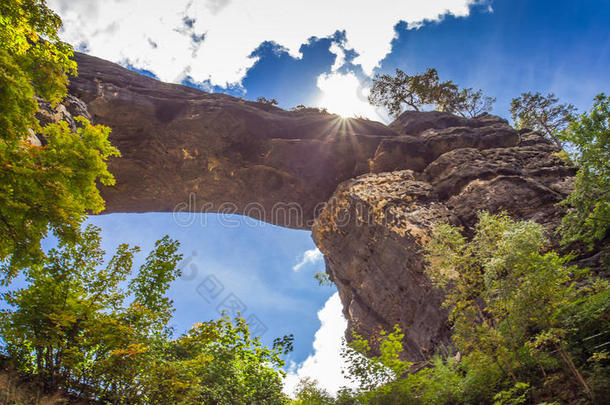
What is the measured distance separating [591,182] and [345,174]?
14934 mm

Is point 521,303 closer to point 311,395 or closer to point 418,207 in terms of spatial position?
point 311,395

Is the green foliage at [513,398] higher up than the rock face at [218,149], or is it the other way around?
the rock face at [218,149]

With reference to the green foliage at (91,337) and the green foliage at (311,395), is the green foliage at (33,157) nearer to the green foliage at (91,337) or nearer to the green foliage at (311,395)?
the green foliage at (91,337)

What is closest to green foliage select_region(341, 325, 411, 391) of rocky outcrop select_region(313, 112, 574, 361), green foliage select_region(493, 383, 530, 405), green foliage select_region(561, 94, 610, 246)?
green foliage select_region(493, 383, 530, 405)

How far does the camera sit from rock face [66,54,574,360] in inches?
599

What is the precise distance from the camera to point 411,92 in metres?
31.1

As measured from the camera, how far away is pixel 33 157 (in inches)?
191

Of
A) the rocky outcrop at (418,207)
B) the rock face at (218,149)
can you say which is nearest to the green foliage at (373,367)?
the rocky outcrop at (418,207)

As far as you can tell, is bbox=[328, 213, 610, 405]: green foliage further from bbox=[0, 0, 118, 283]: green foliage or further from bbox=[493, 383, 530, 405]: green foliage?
bbox=[0, 0, 118, 283]: green foliage

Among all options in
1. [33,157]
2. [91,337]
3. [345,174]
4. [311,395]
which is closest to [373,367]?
[311,395]

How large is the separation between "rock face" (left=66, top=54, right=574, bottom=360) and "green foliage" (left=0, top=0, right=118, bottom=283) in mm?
11774

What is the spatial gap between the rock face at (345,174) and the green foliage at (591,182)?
190 cm

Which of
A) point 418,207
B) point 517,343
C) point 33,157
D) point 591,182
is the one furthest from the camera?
point 418,207

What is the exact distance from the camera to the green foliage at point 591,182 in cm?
1050
